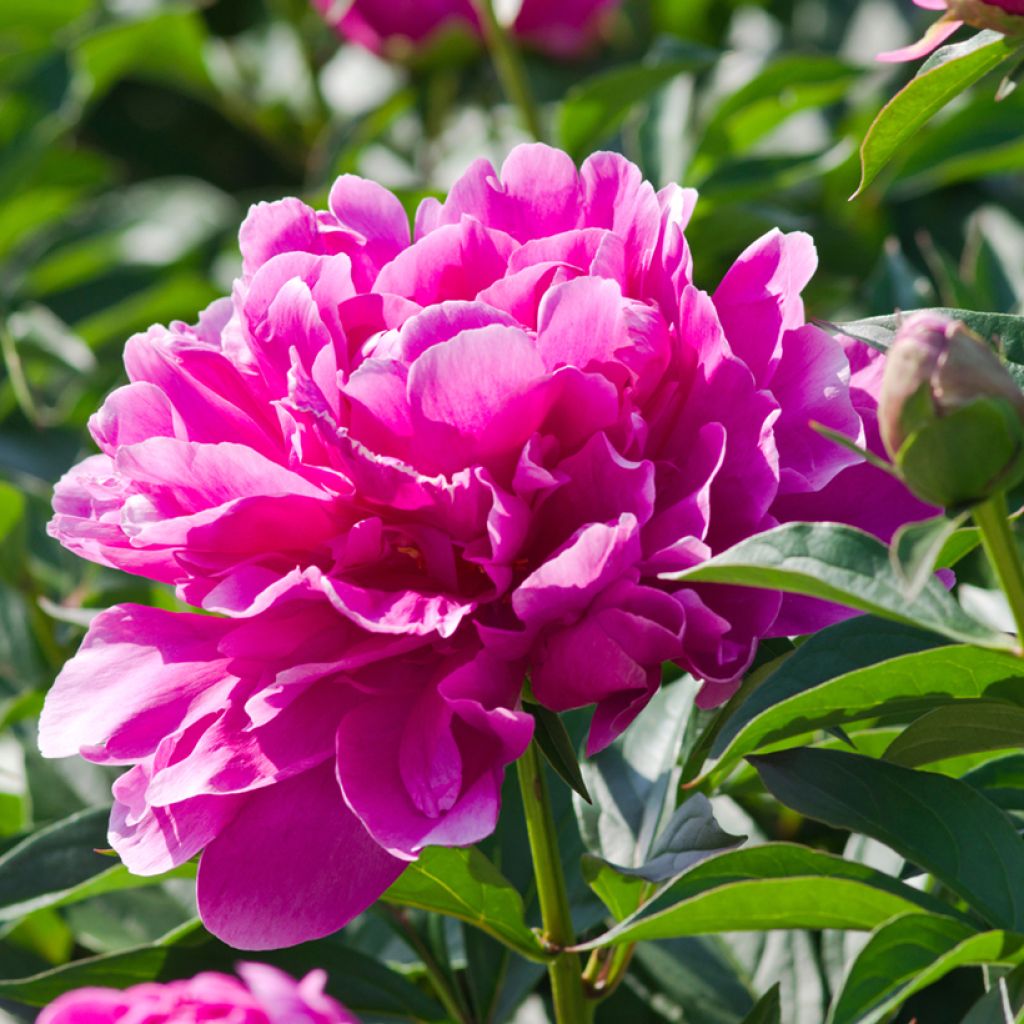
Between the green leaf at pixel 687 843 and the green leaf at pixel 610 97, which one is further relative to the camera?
the green leaf at pixel 610 97

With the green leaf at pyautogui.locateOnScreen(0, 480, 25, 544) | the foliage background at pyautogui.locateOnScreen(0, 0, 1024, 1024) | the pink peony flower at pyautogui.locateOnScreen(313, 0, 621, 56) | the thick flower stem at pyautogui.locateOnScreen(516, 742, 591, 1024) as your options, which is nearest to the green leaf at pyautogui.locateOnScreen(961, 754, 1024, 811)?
the foliage background at pyautogui.locateOnScreen(0, 0, 1024, 1024)

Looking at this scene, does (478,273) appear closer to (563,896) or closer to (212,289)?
(563,896)

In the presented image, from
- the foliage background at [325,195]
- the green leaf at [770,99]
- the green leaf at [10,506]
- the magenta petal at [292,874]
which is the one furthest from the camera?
the green leaf at [770,99]

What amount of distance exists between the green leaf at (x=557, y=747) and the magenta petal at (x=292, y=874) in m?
0.06

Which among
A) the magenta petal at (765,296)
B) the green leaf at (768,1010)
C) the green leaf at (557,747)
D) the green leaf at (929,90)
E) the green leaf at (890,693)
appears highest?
the green leaf at (929,90)

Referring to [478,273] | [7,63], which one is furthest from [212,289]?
[478,273]

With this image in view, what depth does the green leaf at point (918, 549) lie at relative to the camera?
0.45 metres

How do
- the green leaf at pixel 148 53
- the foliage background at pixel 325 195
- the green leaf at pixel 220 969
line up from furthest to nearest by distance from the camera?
1. the green leaf at pixel 148 53
2. the foliage background at pixel 325 195
3. the green leaf at pixel 220 969

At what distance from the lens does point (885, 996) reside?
50 cm

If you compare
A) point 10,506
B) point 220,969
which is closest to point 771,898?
point 220,969

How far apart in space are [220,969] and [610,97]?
71 cm

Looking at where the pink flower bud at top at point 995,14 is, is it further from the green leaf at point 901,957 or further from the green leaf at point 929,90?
the green leaf at point 901,957

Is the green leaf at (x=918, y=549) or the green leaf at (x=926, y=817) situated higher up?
the green leaf at (x=918, y=549)

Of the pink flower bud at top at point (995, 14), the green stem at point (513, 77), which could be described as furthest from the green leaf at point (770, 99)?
the pink flower bud at top at point (995, 14)
